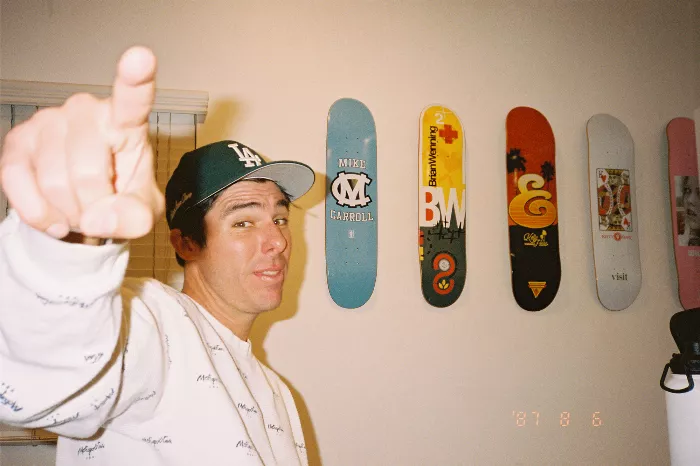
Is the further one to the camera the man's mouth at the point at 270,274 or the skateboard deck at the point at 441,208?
the skateboard deck at the point at 441,208

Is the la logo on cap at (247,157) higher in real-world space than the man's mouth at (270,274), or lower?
higher

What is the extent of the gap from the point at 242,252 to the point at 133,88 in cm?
79

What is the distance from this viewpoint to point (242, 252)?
3.89 ft

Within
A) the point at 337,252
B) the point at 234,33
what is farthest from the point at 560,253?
the point at 234,33

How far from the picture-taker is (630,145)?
2.21m

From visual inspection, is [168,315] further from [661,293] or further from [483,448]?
[661,293]

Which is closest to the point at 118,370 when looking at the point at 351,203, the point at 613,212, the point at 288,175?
the point at 288,175

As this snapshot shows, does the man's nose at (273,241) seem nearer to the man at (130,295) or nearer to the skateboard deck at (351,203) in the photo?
→ the man at (130,295)

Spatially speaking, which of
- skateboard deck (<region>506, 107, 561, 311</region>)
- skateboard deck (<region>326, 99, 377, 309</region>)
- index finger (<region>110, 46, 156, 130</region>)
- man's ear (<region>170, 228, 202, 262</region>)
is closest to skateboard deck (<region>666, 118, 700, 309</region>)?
skateboard deck (<region>506, 107, 561, 311</region>)

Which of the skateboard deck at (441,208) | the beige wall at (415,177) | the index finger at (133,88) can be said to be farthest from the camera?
the skateboard deck at (441,208)

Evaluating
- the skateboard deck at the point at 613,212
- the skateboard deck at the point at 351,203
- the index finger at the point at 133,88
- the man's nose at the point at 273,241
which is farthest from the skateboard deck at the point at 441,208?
the index finger at the point at 133,88

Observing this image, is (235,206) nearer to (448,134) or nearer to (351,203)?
(351,203)

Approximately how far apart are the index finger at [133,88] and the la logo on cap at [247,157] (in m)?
0.73

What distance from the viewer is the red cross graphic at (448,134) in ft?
6.64
